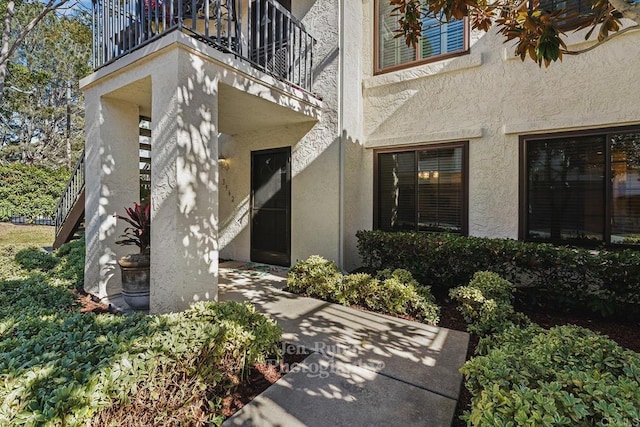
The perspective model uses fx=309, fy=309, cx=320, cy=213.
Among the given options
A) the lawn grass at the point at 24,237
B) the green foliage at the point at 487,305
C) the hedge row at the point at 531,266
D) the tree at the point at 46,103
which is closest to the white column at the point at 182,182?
the hedge row at the point at 531,266

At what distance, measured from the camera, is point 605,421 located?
5.40 feet

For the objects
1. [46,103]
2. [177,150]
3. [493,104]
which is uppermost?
[46,103]

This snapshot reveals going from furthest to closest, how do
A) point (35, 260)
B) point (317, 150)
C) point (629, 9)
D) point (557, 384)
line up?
point (35, 260), point (317, 150), point (629, 9), point (557, 384)

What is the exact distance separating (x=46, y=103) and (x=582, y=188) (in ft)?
121

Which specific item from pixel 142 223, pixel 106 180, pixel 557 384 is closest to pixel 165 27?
pixel 106 180

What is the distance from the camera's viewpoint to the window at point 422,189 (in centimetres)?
602

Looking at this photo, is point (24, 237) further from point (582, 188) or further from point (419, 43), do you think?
point (582, 188)

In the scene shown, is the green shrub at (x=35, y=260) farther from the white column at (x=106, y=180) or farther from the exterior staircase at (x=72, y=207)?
the white column at (x=106, y=180)

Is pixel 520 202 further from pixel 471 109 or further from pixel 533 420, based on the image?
pixel 533 420

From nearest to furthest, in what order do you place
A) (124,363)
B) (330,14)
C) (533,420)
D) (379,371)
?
(533,420) < (124,363) < (379,371) < (330,14)

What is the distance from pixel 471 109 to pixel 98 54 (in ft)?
22.4

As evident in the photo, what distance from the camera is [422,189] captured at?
20.7ft

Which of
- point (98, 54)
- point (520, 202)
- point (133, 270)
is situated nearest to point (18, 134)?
point (98, 54)

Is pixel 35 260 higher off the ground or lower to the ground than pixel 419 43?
lower
